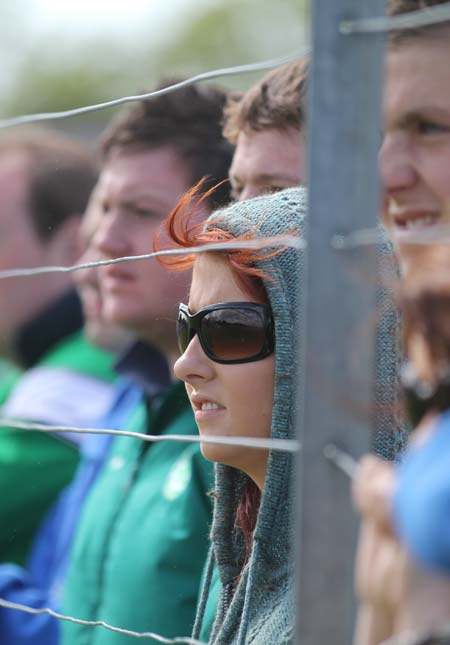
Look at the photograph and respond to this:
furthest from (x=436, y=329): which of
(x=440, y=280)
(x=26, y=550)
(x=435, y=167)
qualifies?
(x=26, y=550)

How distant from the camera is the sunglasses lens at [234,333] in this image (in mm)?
1776

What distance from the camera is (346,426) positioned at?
1.22 metres

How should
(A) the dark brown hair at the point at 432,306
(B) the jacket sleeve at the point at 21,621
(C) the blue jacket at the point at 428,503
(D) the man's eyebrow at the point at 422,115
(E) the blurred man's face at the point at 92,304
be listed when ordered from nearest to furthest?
(C) the blue jacket at the point at 428,503, (A) the dark brown hair at the point at 432,306, (D) the man's eyebrow at the point at 422,115, (B) the jacket sleeve at the point at 21,621, (E) the blurred man's face at the point at 92,304

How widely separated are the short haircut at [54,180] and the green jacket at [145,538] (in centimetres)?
141

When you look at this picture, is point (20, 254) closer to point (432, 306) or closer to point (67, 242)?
point (67, 242)

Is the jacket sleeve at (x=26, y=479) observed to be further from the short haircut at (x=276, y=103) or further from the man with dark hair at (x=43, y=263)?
the short haircut at (x=276, y=103)

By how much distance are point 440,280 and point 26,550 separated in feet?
8.51

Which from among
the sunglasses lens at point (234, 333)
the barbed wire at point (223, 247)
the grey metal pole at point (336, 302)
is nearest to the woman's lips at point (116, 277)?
the barbed wire at point (223, 247)

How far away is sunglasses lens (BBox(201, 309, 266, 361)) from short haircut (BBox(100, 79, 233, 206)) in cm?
98

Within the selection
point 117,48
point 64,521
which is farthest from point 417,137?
point 117,48

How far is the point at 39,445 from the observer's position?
345 centimetres

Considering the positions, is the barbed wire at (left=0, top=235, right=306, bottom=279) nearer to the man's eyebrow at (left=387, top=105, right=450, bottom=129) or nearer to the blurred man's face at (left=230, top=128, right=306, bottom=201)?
the man's eyebrow at (left=387, top=105, right=450, bottom=129)

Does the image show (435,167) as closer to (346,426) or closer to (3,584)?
(346,426)

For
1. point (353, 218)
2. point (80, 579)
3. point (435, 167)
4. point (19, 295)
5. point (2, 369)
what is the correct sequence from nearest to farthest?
point (353, 218)
point (435, 167)
point (80, 579)
point (19, 295)
point (2, 369)
